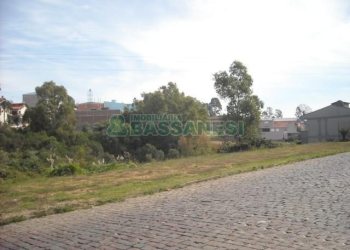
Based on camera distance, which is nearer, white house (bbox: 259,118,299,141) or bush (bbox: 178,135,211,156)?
bush (bbox: 178,135,211,156)

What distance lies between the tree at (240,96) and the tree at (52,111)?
1789 cm

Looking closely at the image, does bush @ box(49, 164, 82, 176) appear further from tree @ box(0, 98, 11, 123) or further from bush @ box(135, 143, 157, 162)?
tree @ box(0, 98, 11, 123)

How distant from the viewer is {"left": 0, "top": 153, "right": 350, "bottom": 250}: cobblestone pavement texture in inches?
240

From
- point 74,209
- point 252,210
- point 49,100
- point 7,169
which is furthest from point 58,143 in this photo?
point 252,210

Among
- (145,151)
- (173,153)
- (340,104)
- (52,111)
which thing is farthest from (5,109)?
(340,104)

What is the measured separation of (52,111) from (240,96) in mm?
22077

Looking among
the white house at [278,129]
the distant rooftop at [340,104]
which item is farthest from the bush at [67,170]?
the white house at [278,129]

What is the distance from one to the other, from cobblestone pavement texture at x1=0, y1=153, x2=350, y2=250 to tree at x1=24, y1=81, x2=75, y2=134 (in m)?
39.6

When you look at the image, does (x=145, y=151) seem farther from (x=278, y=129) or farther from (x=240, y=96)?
(x=278, y=129)

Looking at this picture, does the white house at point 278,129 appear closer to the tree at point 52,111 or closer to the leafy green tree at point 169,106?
the leafy green tree at point 169,106

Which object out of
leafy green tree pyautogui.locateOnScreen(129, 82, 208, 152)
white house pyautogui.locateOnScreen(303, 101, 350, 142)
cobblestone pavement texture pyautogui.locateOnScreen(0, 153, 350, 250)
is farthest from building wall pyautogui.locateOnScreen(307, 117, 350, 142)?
cobblestone pavement texture pyautogui.locateOnScreen(0, 153, 350, 250)

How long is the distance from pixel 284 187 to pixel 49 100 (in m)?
43.0

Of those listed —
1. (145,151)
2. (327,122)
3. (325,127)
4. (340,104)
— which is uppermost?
(340,104)

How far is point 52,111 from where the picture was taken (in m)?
49.8
